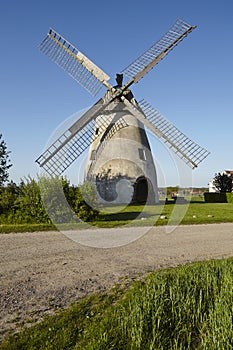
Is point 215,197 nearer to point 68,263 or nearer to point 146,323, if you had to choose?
point 68,263

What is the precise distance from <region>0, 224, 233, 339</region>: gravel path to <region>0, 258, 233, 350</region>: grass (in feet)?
1.24

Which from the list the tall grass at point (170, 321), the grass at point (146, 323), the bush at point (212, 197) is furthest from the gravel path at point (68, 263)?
the bush at point (212, 197)

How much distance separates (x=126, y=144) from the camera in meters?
22.1

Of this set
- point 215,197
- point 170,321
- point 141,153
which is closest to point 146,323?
point 170,321

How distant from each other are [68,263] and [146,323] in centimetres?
363

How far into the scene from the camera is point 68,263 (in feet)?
23.5

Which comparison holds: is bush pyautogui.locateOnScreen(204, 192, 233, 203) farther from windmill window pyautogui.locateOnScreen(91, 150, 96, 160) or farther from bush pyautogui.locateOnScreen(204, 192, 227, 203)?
windmill window pyautogui.locateOnScreen(91, 150, 96, 160)

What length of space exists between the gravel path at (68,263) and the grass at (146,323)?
38cm

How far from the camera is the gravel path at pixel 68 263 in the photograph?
4.85 meters

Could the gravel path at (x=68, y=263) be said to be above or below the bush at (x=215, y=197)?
below

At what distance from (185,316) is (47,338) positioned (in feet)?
5.70

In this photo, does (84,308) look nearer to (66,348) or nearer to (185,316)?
(66,348)

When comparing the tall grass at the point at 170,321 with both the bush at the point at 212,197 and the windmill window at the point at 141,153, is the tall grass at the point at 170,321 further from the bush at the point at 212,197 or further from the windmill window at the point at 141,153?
the bush at the point at 212,197

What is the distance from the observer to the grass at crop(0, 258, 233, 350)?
3.52 metres
